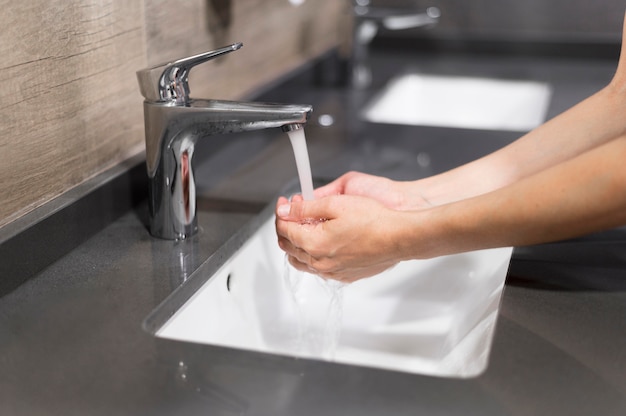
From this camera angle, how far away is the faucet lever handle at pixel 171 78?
891 millimetres

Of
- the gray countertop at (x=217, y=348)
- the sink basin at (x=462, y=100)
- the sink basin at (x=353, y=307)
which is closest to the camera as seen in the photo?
the gray countertop at (x=217, y=348)

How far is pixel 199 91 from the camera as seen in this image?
1353 millimetres

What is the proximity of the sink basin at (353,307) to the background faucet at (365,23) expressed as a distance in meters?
0.87

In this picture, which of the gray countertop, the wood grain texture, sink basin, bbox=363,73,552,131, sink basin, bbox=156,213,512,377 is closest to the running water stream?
sink basin, bbox=156,213,512,377

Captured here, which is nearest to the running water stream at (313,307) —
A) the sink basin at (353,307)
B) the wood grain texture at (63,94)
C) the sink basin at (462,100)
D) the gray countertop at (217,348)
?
the sink basin at (353,307)

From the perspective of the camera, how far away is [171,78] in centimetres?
91

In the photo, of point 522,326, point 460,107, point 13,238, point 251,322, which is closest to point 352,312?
point 251,322

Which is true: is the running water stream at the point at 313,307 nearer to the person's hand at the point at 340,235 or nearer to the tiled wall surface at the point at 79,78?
the person's hand at the point at 340,235

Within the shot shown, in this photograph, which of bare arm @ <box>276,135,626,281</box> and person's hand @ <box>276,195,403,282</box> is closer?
bare arm @ <box>276,135,626,281</box>

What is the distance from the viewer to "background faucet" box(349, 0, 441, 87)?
1.90 meters

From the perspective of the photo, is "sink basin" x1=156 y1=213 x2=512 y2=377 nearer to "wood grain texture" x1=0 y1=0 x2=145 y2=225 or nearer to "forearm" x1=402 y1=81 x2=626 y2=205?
"forearm" x1=402 y1=81 x2=626 y2=205

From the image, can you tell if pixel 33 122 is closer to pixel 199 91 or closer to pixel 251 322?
pixel 251 322

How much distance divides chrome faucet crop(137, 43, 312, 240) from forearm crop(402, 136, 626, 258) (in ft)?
0.70

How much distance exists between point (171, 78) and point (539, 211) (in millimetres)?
438
